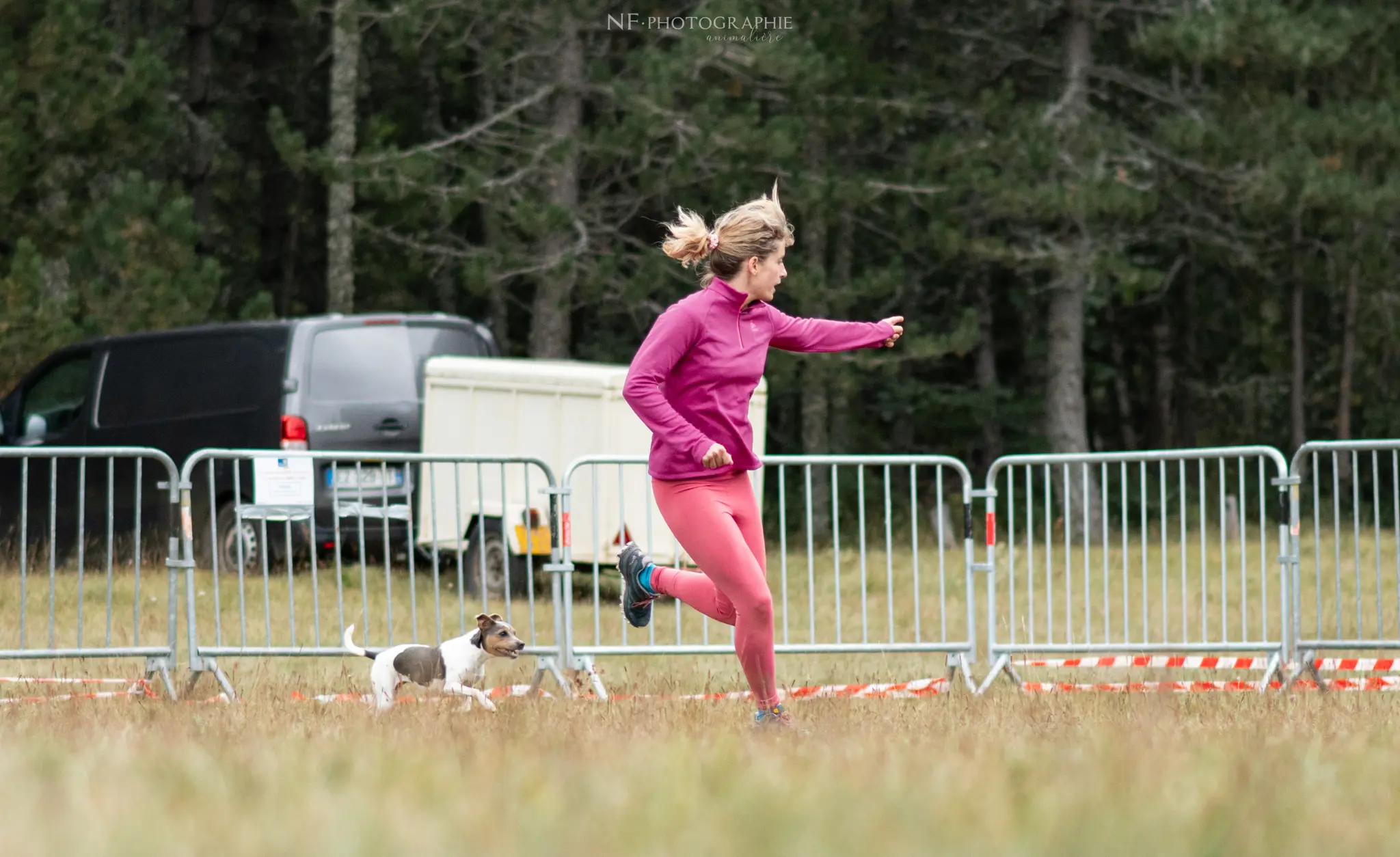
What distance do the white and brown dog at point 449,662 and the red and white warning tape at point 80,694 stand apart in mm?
1104

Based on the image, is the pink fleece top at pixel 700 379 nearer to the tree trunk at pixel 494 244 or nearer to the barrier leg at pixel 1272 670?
the barrier leg at pixel 1272 670

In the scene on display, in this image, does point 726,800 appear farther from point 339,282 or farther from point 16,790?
point 339,282

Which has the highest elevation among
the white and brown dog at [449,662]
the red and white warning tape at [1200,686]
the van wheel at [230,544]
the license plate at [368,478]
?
the license plate at [368,478]

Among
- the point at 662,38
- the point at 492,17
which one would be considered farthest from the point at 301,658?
the point at 662,38

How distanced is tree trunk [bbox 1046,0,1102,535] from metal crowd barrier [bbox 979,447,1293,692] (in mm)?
887

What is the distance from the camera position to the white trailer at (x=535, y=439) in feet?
48.2

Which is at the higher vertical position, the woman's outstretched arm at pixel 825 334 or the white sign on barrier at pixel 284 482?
the woman's outstretched arm at pixel 825 334

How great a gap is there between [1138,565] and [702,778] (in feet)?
42.4

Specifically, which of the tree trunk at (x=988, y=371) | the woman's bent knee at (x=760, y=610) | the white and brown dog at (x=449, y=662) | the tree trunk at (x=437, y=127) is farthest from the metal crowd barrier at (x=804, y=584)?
the tree trunk at (x=988, y=371)

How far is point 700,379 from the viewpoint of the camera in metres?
6.93

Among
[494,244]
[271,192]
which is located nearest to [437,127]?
[271,192]

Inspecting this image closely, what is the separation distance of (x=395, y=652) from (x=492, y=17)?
14.9m

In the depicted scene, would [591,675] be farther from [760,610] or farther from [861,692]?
[760,610]

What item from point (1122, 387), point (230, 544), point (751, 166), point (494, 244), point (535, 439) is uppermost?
point (751, 166)
